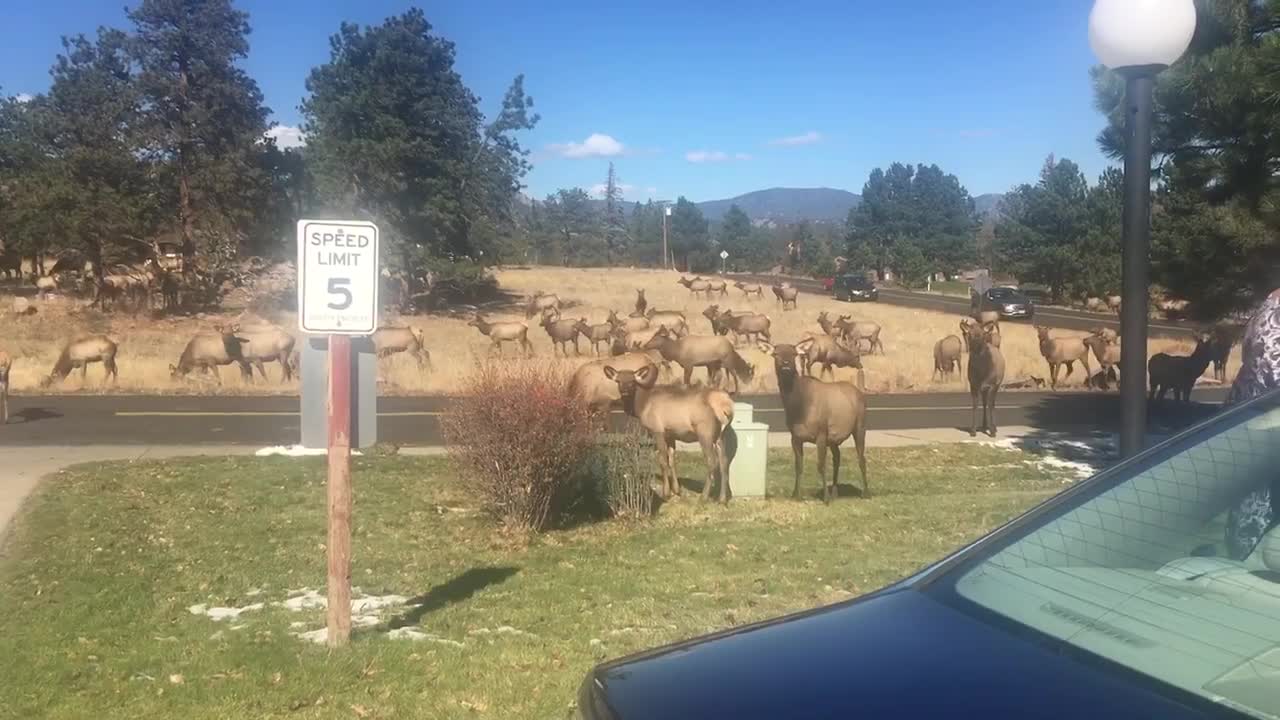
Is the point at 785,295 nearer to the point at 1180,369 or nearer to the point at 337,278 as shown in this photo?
the point at 1180,369

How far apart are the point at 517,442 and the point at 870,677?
25.9 ft

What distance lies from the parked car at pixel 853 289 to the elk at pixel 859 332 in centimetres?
3122

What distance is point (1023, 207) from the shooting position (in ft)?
258

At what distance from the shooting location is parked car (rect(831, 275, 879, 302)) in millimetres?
67938

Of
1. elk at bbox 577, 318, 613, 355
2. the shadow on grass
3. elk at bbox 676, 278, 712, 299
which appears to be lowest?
the shadow on grass

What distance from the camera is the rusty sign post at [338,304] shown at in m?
6.50

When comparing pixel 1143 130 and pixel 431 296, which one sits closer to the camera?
pixel 1143 130

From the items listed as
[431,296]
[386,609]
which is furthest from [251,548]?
[431,296]

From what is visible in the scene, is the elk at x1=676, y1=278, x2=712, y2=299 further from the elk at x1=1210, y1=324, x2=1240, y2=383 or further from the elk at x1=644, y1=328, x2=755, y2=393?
the elk at x1=1210, y1=324, x2=1240, y2=383

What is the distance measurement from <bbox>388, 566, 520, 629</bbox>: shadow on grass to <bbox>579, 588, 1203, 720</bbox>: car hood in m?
5.05

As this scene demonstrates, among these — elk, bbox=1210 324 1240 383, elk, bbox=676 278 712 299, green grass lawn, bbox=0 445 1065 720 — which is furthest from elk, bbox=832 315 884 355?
elk, bbox=676 278 712 299

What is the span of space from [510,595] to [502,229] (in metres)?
43.6

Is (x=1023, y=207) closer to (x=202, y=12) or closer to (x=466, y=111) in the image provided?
(x=466, y=111)

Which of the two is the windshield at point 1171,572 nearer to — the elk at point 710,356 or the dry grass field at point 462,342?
the dry grass field at point 462,342
